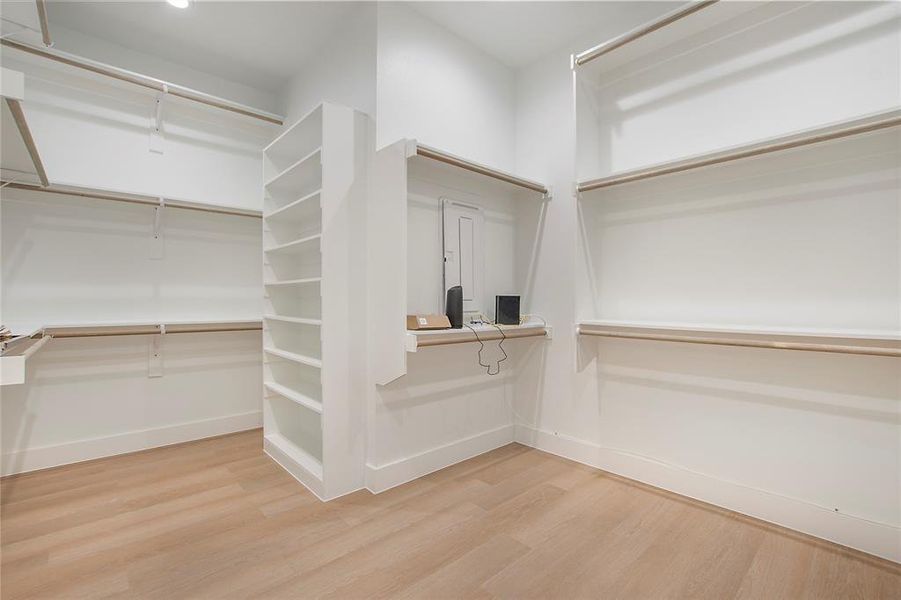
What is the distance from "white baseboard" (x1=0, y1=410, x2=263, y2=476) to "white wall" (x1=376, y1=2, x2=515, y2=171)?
8.07ft

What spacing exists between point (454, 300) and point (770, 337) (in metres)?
1.46

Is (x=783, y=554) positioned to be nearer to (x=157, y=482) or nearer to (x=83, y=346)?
(x=157, y=482)

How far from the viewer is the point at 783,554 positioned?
1664 mm

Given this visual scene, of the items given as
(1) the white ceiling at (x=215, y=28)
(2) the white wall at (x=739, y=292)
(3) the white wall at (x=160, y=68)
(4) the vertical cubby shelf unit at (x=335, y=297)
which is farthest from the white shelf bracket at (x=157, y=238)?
(2) the white wall at (x=739, y=292)

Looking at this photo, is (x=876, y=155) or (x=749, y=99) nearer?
(x=876, y=155)

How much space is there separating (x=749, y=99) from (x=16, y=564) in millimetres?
3809

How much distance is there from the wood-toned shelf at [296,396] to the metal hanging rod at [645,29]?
8.05 feet

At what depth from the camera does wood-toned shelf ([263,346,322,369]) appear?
7.25 feet

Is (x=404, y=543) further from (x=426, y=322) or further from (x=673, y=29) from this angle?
(x=673, y=29)

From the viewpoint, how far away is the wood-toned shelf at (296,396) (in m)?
2.22

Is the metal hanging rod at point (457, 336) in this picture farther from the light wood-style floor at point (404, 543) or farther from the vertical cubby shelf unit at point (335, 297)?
the light wood-style floor at point (404, 543)

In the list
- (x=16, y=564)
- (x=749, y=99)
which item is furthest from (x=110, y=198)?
(x=749, y=99)

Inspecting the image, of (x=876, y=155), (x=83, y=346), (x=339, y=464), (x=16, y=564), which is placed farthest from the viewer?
(x=83, y=346)

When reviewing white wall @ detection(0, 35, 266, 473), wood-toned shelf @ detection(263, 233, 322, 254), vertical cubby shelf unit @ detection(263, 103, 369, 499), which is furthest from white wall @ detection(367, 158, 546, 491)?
white wall @ detection(0, 35, 266, 473)
